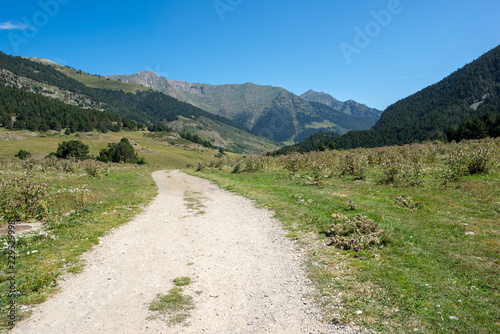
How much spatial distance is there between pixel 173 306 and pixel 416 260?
5882mm

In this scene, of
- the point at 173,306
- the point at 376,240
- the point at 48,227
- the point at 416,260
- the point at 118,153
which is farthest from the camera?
the point at 118,153

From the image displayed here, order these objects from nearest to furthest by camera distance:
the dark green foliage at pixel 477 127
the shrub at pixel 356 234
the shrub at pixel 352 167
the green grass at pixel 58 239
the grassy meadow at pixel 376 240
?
the grassy meadow at pixel 376 240, the green grass at pixel 58 239, the shrub at pixel 356 234, the shrub at pixel 352 167, the dark green foliage at pixel 477 127

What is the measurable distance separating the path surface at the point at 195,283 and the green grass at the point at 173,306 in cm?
14

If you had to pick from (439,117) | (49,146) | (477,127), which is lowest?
(49,146)

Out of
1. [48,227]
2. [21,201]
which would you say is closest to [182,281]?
[48,227]

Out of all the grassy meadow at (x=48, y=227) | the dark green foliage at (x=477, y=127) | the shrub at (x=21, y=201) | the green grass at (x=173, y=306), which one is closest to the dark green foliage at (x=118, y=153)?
the grassy meadow at (x=48, y=227)

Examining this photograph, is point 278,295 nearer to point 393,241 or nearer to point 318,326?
point 318,326

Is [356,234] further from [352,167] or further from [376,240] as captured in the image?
[352,167]

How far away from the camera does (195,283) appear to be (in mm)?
5754

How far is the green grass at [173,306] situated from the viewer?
14.7ft

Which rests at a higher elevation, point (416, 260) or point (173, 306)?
point (416, 260)

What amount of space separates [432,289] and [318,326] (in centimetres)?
261

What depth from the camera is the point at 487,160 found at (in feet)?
45.8

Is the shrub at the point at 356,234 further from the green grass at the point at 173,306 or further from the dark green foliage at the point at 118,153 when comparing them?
the dark green foliage at the point at 118,153
